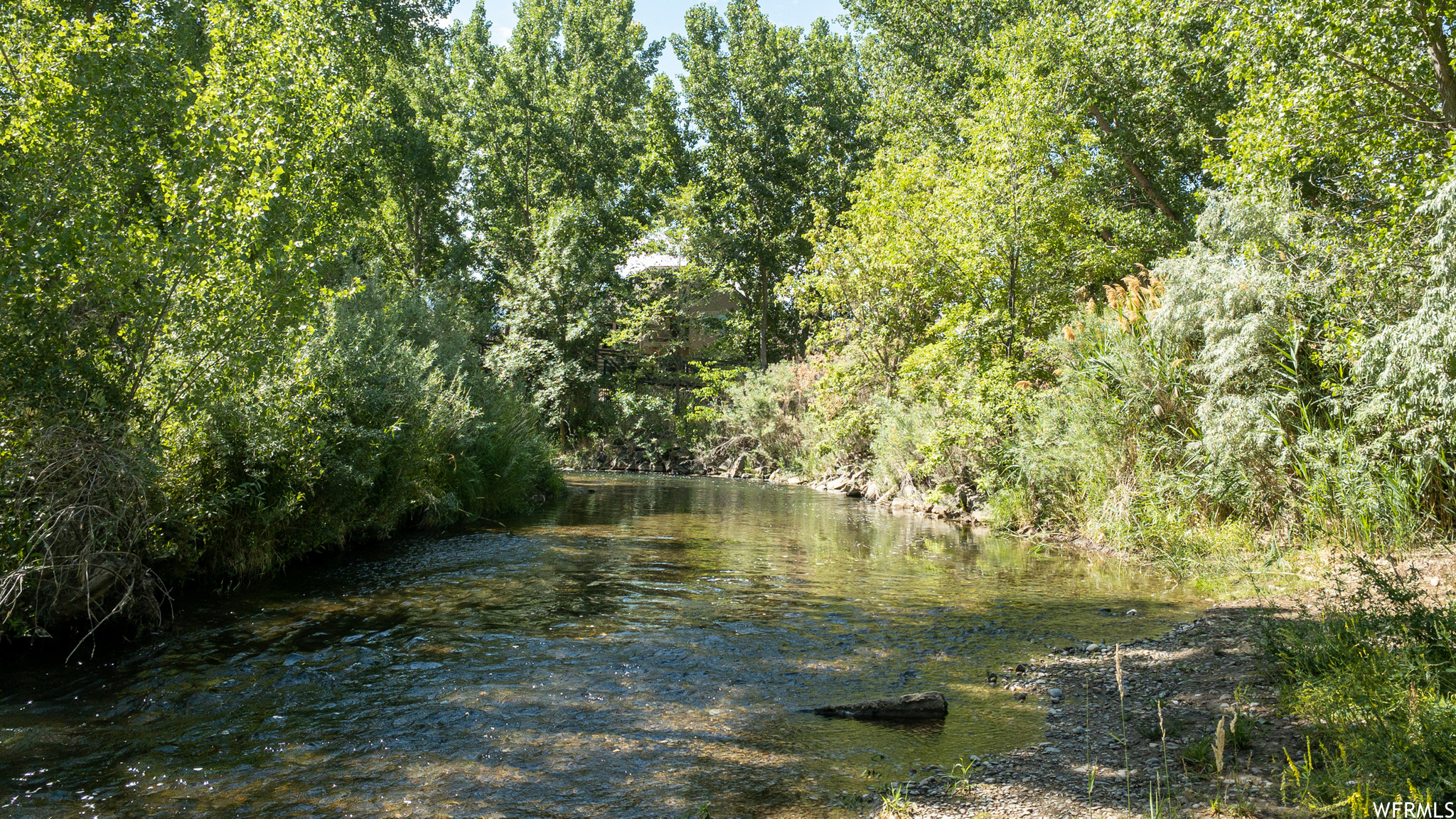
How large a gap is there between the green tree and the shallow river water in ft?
97.0

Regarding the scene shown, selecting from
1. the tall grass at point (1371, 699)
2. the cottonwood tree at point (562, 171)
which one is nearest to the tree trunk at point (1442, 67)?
the tall grass at point (1371, 699)

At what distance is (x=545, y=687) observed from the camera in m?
6.65

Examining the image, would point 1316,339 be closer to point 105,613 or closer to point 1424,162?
point 1424,162

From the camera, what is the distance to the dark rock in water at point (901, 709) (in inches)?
233

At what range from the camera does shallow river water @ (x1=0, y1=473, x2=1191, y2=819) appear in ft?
15.8

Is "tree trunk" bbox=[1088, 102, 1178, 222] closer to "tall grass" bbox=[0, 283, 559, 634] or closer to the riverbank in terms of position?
the riverbank

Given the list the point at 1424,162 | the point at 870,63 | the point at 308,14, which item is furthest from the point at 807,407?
the point at 1424,162

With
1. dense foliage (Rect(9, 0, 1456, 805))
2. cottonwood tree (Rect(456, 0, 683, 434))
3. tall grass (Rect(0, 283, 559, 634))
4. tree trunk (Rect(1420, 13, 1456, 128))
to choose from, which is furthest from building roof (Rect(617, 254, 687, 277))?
tree trunk (Rect(1420, 13, 1456, 128))

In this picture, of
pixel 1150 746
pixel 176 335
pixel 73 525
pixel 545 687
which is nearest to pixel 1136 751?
pixel 1150 746

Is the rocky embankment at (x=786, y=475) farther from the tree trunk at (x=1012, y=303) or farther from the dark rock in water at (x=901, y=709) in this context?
the dark rock in water at (x=901, y=709)

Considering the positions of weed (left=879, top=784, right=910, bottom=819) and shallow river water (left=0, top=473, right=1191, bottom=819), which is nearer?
weed (left=879, top=784, right=910, bottom=819)

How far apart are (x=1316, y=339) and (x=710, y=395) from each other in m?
28.8

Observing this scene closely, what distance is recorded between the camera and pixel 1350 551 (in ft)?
28.7

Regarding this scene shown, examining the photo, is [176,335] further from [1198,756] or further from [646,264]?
[646,264]
